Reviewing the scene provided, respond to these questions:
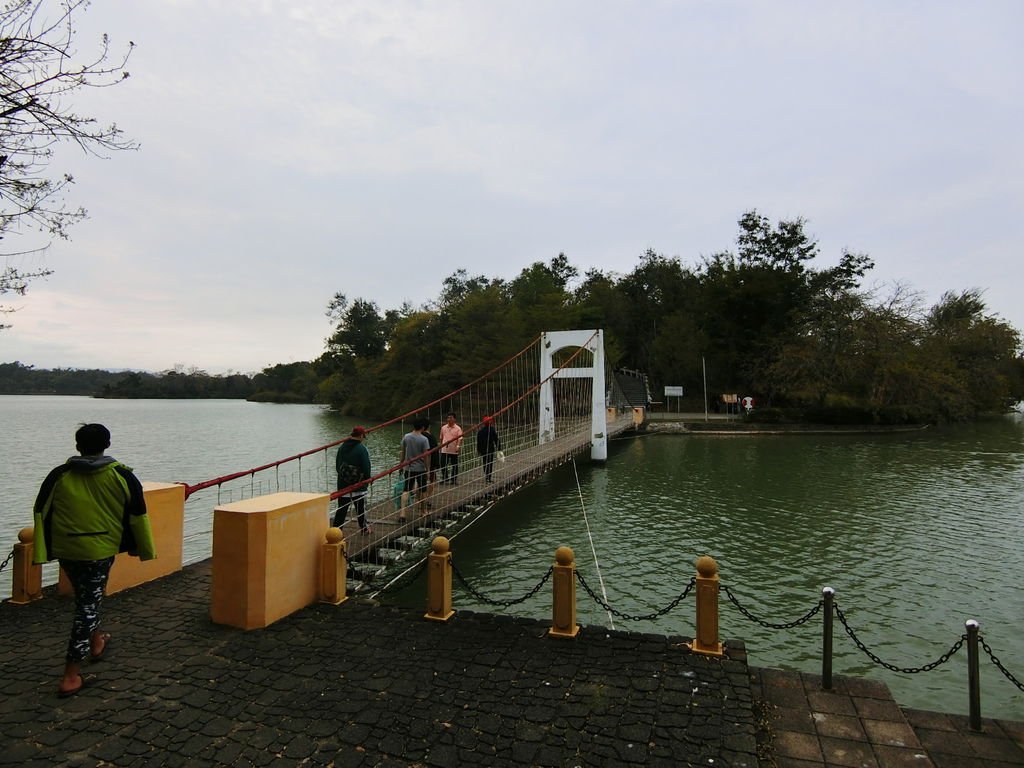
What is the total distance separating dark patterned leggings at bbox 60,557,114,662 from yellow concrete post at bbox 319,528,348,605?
4.71 feet

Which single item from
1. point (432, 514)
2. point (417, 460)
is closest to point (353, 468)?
point (417, 460)

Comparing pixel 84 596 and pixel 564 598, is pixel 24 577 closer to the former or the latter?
pixel 84 596

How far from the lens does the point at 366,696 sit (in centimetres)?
303

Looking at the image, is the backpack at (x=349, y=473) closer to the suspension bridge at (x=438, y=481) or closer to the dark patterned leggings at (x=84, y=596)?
the suspension bridge at (x=438, y=481)

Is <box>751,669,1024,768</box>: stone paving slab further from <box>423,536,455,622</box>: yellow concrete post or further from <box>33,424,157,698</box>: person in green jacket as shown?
<box>33,424,157,698</box>: person in green jacket

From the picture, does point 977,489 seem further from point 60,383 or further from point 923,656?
point 60,383

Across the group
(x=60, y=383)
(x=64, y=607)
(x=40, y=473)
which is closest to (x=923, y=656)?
(x=64, y=607)

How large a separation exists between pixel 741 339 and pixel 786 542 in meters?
30.0

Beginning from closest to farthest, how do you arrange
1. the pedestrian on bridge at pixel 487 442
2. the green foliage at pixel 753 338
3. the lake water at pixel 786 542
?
the lake water at pixel 786 542
the pedestrian on bridge at pixel 487 442
the green foliage at pixel 753 338

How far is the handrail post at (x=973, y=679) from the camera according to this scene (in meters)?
2.99

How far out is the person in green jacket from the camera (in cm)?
303

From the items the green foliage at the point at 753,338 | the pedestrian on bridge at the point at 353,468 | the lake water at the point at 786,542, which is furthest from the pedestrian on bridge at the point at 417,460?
the green foliage at the point at 753,338

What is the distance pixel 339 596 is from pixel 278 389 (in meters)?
89.0

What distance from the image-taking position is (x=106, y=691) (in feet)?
9.94
